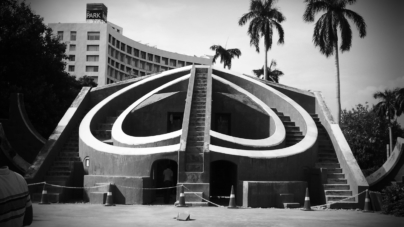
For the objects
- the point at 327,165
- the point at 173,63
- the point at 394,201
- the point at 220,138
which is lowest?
the point at 394,201

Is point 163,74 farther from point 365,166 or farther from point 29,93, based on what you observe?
point 365,166

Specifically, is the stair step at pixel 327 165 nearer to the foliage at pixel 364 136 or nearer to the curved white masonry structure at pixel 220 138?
the curved white masonry structure at pixel 220 138

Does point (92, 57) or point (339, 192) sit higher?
point (92, 57)

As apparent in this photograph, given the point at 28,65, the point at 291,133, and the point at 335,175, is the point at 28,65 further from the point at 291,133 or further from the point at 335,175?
the point at 335,175

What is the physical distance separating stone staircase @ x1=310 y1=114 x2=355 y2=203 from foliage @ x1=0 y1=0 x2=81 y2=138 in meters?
15.5

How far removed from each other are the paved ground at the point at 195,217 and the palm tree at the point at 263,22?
81.5 ft

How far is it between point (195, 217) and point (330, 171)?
7.71 m

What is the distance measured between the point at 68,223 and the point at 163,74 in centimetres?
1431

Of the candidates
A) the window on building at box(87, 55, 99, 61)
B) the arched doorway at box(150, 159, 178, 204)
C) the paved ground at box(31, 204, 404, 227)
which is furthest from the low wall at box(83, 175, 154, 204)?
the window on building at box(87, 55, 99, 61)

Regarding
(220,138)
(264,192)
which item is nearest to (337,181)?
(264,192)

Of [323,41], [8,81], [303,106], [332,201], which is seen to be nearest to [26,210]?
[332,201]

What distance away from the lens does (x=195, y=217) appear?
1073cm

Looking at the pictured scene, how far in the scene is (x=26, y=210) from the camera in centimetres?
412

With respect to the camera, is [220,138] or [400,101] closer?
[220,138]
